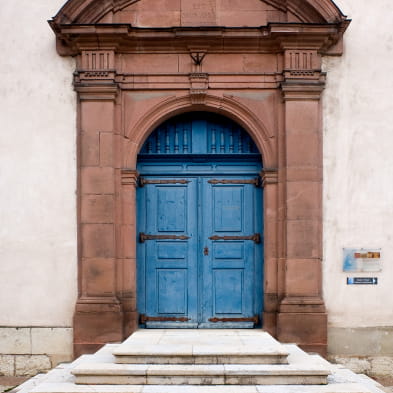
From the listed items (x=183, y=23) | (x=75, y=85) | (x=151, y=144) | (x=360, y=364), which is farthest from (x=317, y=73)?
(x=360, y=364)

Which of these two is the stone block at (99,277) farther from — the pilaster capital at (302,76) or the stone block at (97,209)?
the pilaster capital at (302,76)

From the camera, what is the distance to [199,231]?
294 inches

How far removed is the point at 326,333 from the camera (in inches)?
271

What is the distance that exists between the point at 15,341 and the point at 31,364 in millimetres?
346

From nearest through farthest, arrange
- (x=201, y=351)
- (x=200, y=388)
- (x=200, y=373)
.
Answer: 1. (x=200, y=388)
2. (x=200, y=373)
3. (x=201, y=351)

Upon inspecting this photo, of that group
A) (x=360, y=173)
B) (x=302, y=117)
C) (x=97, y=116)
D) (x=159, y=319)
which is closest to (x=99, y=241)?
(x=159, y=319)

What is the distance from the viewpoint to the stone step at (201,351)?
18.4 feet

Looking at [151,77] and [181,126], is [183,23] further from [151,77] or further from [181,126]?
[181,126]

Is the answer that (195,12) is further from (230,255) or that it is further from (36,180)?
(230,255)

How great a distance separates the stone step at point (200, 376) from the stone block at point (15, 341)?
79.3 inches

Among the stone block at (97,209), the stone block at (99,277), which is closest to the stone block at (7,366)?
the stone block at (99,277)

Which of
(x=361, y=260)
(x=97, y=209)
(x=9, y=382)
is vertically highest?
(x=97, y=209)

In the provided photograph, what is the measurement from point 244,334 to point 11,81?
14.0ft

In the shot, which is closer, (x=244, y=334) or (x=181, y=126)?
(x=244, y=334)
